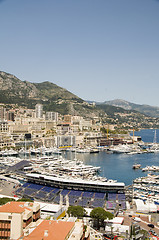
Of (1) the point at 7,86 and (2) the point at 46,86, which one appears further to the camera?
(2) the point at 46,86

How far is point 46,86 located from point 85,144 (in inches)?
1917

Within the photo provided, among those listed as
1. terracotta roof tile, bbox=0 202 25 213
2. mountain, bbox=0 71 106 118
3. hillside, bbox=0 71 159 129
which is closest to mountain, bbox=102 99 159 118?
hillside, bbox=0 71 159 129

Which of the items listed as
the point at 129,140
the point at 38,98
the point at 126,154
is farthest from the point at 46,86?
the point at 126,154

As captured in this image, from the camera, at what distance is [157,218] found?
9.56 m

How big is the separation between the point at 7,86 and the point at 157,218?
56384 mm

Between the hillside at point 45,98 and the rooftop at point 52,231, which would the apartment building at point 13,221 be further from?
the hillside at point 45,98

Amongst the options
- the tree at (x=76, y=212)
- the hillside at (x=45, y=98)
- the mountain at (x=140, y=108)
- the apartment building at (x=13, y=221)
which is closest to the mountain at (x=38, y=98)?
the hillside at (x=45, y=98)

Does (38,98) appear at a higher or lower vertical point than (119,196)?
higher

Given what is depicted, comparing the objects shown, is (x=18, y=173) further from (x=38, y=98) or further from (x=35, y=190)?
(x=38, y=98)

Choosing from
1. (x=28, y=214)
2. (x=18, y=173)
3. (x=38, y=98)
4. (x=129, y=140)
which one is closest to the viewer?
(x=28, y=214)

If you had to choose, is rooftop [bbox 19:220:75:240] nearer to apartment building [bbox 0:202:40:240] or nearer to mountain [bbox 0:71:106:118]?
apartment building [bbox 0:202:40:240]

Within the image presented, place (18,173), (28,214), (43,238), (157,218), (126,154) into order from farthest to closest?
(126,154) < (18,173) < (157,218) < (28,214) < (43,238)

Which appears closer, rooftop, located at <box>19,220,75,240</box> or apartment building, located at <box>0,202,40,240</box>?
rooftop, located at <box>19,220,75,240</box>

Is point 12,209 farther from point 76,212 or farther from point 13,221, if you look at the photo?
point 76,212
